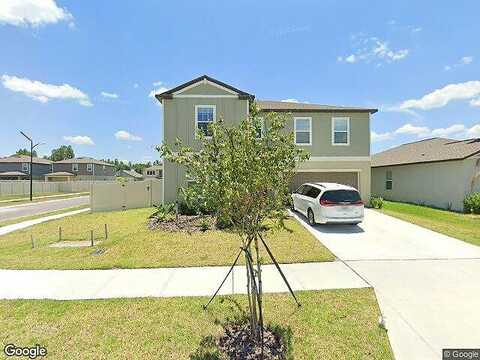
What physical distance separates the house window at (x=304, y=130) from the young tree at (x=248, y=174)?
566 inches

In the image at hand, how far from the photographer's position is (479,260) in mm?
7891

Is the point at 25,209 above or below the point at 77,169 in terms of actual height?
below

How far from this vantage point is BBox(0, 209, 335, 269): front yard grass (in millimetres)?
7875

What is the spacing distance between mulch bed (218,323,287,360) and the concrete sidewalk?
1.48 meters

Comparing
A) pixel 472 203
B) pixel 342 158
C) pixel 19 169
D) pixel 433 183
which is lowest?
pixel 472 203

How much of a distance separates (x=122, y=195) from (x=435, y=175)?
2106 centimetres

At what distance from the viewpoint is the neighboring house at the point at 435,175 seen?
17.3m

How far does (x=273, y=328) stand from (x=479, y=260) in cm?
682

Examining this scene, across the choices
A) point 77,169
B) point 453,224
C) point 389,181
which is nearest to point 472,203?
point 453,224

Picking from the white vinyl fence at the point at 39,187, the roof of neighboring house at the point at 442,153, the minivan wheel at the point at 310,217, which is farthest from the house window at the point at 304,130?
the white vinyl fence at the point at 39,187

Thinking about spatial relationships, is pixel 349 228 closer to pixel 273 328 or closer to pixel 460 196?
pixel 273 328

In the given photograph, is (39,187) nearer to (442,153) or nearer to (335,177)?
(335,177)

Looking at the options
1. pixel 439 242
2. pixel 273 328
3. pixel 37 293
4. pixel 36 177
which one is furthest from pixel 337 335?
pixel 36 177

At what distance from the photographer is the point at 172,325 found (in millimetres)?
4598
